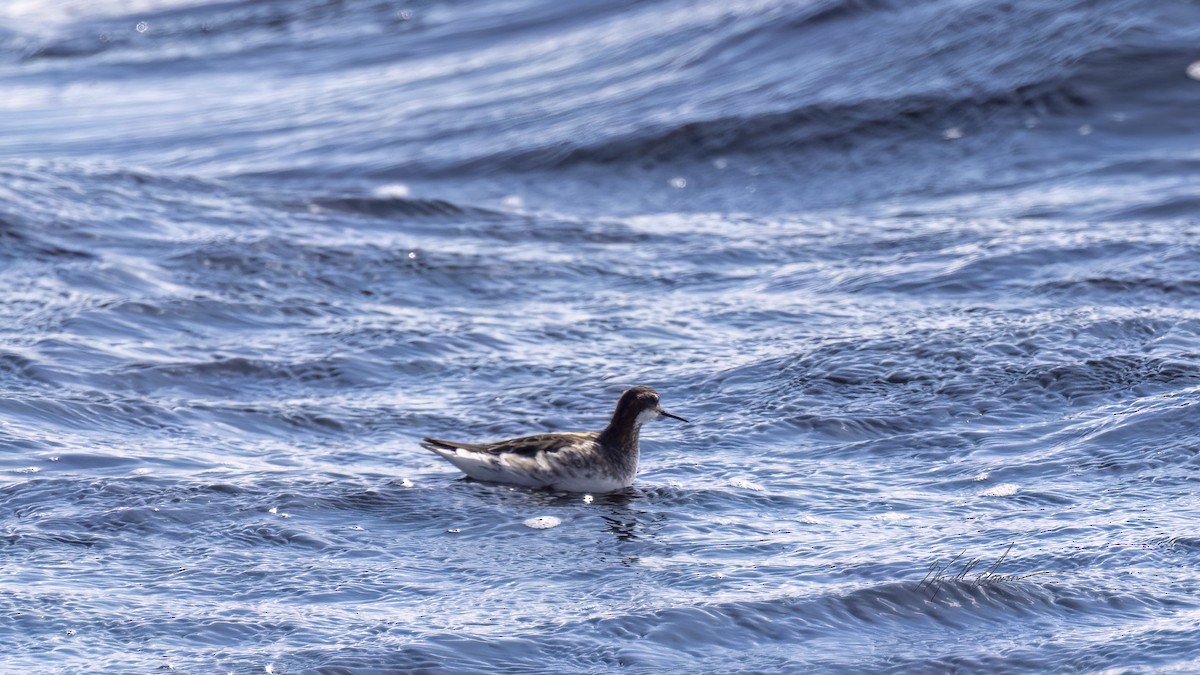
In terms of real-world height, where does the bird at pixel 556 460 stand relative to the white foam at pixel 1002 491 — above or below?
above

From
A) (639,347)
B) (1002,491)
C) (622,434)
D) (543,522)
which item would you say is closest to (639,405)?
(622,434)

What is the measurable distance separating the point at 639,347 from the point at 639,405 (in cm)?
300

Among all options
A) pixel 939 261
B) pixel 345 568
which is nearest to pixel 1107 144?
pixel 939 261

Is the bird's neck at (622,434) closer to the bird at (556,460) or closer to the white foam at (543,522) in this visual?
the bird at (556,460)

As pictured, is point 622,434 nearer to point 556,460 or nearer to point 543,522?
point 556,460

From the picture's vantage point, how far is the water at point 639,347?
7.78 metres

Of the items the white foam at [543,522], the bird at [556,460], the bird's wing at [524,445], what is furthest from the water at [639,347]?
the bird's wing at [524,445]

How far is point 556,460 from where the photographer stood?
977cm

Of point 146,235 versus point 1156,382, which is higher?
point 146,235

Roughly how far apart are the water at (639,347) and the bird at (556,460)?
0.14m

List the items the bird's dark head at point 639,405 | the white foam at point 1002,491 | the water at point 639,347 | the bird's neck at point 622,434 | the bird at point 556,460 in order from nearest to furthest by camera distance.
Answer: the water at point 639,347, the white foam at point 1002,491, the bird at point 556,460, the bird's neck at point 622,434, the bird's dark head at point 639,405

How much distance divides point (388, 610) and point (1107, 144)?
13.0 metres

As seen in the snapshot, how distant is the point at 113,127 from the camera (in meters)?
23.6

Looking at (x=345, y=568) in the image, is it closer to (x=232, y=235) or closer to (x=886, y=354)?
(x=886, y=354)
